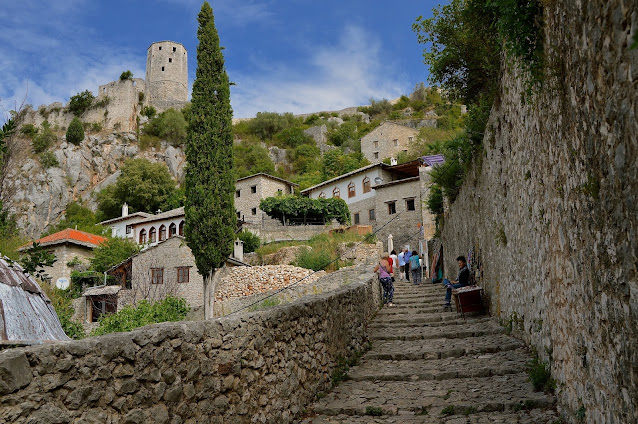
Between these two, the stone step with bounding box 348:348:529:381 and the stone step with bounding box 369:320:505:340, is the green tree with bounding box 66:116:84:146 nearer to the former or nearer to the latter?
the stone step with bounding box 369:320:505:340

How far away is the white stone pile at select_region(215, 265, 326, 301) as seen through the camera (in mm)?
26016

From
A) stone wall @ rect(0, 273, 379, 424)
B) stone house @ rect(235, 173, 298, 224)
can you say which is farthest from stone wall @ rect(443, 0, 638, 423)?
stone house @ rect(235, 173, 298, 224)

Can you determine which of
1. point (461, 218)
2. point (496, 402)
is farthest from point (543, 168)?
point (461, 218)

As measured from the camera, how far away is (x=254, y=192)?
5062 cm

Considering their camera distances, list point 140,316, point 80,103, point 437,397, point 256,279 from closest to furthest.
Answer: point 437,397
point 140,316
point 256,279
point 80,103

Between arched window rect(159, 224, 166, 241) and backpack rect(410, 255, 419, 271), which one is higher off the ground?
arched window rect(159, 224, 166, 241)

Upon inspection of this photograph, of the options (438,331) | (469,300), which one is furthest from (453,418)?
(469,300)

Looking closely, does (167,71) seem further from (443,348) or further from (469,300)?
(443,348)

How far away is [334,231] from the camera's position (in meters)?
37.4

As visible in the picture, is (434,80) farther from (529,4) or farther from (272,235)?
(272,235)

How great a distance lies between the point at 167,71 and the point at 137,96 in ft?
39.3

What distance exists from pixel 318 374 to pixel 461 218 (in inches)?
322

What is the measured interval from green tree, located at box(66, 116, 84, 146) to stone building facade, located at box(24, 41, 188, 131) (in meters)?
4.03

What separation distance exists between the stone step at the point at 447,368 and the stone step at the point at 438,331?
1.20 m
